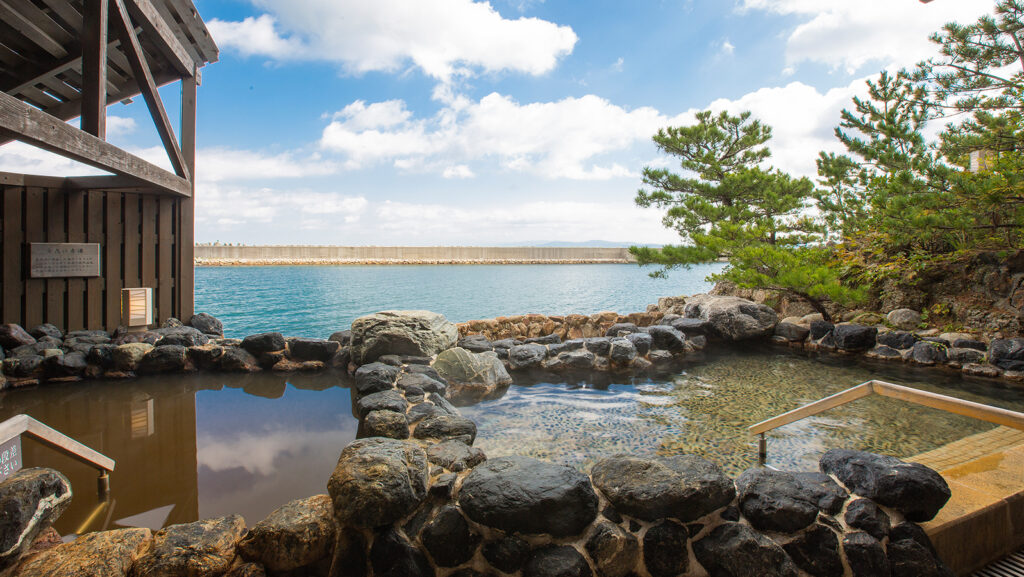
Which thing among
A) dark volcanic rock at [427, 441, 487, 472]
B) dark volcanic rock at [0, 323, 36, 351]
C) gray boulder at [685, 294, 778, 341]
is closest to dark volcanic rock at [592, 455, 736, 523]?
dark volcanic rock at [427, 441, 487, 472]

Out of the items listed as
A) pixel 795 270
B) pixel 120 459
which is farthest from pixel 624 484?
pixel 795 270

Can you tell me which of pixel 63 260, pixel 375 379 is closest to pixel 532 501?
pixel 375 379

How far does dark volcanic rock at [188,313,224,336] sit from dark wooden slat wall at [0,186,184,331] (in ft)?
0.77

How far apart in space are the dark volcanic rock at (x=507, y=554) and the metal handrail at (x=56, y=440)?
2112 mm

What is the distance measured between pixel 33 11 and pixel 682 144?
Answer: 12.7m

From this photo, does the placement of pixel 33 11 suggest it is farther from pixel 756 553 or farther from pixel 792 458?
pixel 792 458

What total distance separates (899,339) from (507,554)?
7.65 meters

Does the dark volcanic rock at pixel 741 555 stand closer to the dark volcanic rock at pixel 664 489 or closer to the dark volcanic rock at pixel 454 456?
the dark volcanic rock at pixel 664 489

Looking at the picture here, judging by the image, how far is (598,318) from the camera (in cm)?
955

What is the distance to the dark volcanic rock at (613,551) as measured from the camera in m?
2.11

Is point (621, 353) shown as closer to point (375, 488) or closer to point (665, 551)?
point (665, 551)

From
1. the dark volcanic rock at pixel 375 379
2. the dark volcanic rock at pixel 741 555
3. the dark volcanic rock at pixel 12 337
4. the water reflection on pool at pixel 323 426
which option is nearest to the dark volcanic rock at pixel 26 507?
the water reflection on pool at pixel 323 426

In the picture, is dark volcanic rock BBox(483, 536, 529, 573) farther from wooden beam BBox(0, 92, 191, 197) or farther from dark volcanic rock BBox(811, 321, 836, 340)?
dark volcanic rock BBox(811, 321, 836, 340)

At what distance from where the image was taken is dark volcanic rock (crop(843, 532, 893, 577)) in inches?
82.0
